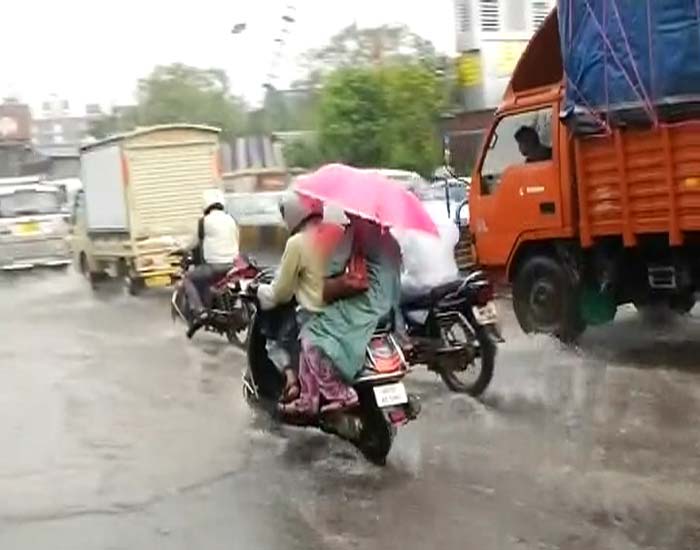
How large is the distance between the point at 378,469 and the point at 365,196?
1.51 m

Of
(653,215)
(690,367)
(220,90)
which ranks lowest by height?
(690,367)

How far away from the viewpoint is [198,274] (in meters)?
13.0

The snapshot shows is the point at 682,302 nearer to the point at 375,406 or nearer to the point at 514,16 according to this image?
the point at 375,406

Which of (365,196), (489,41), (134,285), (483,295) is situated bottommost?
(134,285)

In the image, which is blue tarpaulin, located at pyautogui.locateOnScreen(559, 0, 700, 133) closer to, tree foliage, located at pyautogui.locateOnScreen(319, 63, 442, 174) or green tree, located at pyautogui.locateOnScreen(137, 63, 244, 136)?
tree foliage, located at pyautogui.locateOnScreen(319, 63, 442, 174)

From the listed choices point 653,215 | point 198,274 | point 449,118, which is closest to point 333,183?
point 653,215

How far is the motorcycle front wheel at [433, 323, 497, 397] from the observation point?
28.4 ft

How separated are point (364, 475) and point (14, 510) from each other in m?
1.85

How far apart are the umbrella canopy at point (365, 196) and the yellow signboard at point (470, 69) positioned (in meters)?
19.2

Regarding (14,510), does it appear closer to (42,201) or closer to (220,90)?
(42,201)

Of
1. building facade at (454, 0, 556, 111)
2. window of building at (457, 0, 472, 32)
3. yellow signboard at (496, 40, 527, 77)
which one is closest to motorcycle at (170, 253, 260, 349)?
building facade at (454, 0, 556, 111)

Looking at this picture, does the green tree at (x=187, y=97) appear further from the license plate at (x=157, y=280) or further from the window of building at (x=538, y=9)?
the license plate at (x=157, y=280)

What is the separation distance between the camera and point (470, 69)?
26562 millimetres

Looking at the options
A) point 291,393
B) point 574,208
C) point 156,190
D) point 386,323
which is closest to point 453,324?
point 386,323
